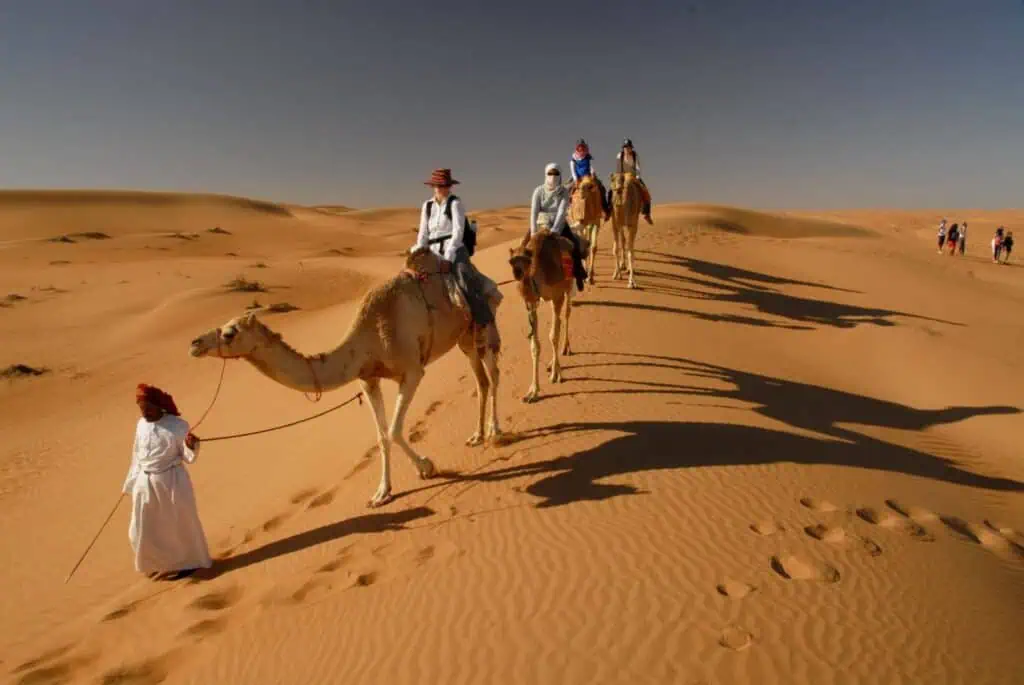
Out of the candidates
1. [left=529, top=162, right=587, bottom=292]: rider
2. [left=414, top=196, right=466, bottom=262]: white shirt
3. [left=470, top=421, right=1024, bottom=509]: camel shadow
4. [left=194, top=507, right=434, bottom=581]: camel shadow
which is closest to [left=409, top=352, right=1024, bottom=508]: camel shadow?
[left=470, top=421, right=1024, bottom=509]: camel shadow

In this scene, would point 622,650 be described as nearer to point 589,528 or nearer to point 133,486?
point 589,528

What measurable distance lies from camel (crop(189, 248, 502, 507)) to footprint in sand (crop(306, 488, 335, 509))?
921 millimetres

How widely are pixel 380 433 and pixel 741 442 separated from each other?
4.23 metres

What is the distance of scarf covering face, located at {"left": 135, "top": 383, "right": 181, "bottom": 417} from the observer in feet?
18.3

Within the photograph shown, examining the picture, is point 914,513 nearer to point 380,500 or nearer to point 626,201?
point 380,500

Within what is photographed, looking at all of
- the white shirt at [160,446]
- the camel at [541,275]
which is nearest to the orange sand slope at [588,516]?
the camel at [541,275]

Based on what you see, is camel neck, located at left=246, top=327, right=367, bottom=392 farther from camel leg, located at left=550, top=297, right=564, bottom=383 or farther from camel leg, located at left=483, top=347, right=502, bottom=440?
camel leg, located at left=550, top=297, right=564, bottom=383

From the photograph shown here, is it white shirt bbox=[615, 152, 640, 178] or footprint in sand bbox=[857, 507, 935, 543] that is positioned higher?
white shirt bbox=[615, 152, 640, 178]

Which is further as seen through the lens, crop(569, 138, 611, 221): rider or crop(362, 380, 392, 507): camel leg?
crop(569, 138, 611, 221): rider

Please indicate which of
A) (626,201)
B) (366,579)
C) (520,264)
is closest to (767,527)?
(366,579)

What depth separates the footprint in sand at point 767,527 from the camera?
17.3ft

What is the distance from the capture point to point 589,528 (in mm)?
5324

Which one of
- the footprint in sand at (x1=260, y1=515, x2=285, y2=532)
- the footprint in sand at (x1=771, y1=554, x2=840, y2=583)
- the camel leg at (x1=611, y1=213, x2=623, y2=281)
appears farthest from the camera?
the camel leg at (x1=611, y1=213, x2=623, y2=281)

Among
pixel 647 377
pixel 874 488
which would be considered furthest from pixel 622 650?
pixel 647 377
